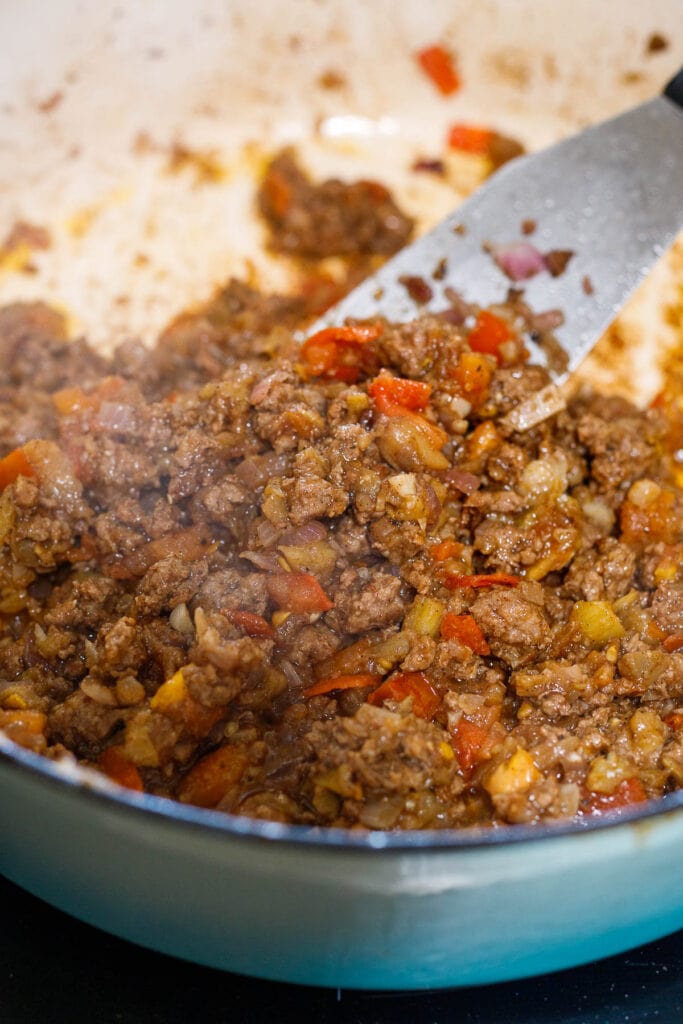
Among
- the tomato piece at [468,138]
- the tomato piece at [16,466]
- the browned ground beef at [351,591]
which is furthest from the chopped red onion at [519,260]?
the tomato piece at [16,466]

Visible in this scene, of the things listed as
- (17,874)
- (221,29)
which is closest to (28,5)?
(221,29)

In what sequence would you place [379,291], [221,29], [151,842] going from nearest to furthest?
[151,842]
[379,291]
[221,29]

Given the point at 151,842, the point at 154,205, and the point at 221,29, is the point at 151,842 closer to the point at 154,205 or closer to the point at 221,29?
the point at 154,205

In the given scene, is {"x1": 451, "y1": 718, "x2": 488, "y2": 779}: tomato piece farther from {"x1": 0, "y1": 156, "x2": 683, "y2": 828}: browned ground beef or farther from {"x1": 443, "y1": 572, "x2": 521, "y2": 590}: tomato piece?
{"x1": 443, "y1": 572, "x2": 521, "y2": 590}: tomato piece

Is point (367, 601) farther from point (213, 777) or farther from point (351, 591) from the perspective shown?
point (213, 777)

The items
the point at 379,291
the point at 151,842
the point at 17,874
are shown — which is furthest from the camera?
the point at 379,291

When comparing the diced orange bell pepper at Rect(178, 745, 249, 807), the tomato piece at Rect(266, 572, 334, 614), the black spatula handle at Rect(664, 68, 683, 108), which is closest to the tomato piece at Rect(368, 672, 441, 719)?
the tomato piece at Rect(266, 572, 334, 614)
